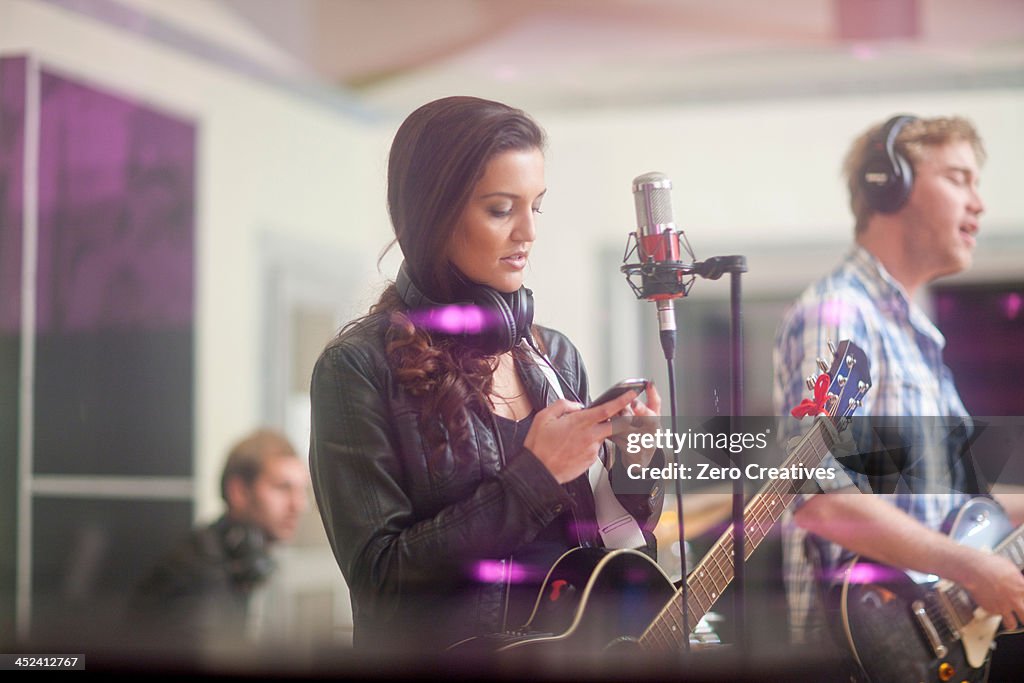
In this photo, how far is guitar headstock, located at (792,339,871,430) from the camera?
4.58 feet

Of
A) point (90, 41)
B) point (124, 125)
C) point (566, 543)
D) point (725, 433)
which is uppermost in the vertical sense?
point (90, 41)

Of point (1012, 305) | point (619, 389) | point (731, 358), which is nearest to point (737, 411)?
point (731, 358)

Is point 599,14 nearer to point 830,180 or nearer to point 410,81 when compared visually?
point 410,81

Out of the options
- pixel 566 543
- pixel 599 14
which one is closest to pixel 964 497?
pixel 566 543

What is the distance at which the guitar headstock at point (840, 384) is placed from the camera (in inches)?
54.9

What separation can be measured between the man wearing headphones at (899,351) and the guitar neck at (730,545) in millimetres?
33

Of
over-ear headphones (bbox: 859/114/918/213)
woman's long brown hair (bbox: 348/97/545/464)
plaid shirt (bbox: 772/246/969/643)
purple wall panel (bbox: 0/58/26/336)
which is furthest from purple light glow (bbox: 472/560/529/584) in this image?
purple wall panel (bbox: 0/58/26/336)

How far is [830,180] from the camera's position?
5.25 feet

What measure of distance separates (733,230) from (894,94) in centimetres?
33

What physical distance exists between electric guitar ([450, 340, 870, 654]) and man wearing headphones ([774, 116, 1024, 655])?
0.03 metres

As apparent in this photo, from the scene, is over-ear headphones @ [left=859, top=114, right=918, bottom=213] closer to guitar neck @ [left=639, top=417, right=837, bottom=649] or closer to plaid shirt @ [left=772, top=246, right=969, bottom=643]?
plaid shirt @ [left=772, top=246, right=969, bottom=643]

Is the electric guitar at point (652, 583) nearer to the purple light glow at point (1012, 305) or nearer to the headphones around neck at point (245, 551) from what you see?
the purple light glow at point (1012, 305)

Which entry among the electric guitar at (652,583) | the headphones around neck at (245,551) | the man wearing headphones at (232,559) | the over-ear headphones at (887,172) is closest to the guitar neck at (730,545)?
the electric guitar at (652,583)

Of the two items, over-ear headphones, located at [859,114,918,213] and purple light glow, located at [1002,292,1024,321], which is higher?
over-ear headphones, located at [859,114,918,213]
